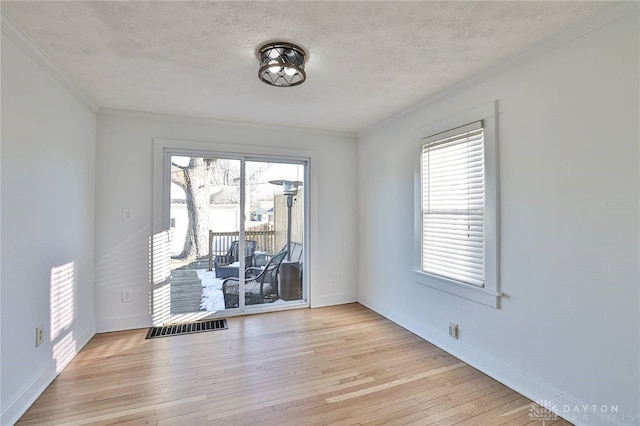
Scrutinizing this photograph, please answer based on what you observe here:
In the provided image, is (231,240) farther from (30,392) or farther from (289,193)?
(30,392)

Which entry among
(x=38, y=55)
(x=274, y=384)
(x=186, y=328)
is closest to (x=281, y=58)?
(x=38, y=55)

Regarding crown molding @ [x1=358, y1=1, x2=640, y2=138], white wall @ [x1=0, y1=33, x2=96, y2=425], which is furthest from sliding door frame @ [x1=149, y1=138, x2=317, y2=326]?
crown molding @ [x1=358, y1=1, x2=640, y2=138]

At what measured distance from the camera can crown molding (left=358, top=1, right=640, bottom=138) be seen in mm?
1678

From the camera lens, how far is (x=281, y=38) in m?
1.97

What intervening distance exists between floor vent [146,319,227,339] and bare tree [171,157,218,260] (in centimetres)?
76

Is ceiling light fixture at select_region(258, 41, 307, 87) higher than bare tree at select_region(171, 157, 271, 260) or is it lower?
higher

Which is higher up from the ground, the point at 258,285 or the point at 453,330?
the point at 258,285

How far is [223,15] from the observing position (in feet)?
5.73

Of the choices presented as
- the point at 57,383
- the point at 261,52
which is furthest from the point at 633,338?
the point at 57,383

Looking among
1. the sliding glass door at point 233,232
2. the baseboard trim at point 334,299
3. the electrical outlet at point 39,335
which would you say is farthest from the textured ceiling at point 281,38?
the baseboard trim at point 334,299

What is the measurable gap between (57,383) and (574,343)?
3582 millimetres

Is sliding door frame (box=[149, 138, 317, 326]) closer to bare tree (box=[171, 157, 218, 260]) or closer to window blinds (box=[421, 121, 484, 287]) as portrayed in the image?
bare tree (box=[171, 157, 218, 260])

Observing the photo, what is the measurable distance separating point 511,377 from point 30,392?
333 centimetres

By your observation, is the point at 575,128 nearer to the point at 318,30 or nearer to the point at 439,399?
the point at 318,30
